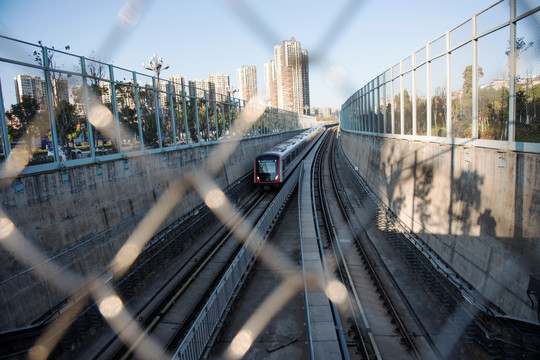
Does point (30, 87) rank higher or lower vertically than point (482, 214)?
higher

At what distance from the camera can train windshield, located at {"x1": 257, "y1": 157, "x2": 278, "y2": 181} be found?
2370cm

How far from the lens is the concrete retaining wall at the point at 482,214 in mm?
6438

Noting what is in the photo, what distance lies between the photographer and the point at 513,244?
6.80 meters

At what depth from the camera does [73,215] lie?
924cm

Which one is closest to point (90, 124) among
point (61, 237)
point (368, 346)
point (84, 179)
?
point (84, 179)

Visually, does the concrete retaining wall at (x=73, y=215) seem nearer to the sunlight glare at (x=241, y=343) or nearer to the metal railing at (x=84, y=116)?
the metal railing at (x=84, y=116)

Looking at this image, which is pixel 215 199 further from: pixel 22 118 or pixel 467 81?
pixel 467 81

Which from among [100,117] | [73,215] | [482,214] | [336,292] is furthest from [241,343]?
[100,117]

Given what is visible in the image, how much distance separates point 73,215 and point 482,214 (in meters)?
9.84

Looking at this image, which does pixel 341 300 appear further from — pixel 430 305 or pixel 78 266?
pixel 78 266

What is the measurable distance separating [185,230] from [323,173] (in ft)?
70.7

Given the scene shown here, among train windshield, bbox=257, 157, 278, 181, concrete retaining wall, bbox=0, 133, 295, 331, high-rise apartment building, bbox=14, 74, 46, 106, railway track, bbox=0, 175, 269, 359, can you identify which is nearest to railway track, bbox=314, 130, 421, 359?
railway track, bbox=0, 175, 269, 359

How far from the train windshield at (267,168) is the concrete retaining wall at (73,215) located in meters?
9.71

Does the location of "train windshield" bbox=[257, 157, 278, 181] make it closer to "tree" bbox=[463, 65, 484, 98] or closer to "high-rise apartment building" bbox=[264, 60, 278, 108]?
"high-rise apartment building" bbox=[264, 60, 278, 108]
